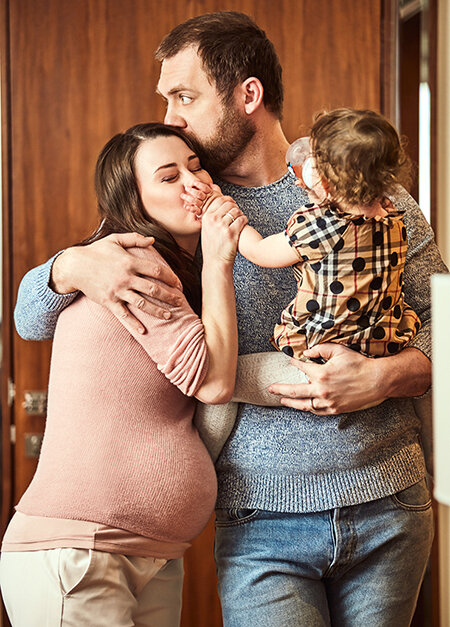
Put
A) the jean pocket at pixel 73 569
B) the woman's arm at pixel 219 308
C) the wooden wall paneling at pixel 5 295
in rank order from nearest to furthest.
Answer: the jean pocket at pixel 73 569
the woman's arm at pixel 219 308
the wooden wall paneling at pixel 5 295

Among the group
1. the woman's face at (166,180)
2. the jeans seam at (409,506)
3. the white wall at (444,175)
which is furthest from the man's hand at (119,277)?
the white wall at (444,175)

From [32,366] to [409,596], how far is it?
4.26 feet

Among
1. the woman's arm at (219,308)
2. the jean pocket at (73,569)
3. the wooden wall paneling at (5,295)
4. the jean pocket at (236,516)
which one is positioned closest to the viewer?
the jean pocket at (73,569)

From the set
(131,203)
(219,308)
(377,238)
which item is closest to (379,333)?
(377,238)

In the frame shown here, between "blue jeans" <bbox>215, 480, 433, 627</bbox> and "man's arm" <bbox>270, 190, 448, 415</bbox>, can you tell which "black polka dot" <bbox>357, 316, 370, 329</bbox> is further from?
"blue jeans" <bbox>215, 480, 433, 627</bbox>

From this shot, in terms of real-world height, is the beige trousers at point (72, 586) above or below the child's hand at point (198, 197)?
below

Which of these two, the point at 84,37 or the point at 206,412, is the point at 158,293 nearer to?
the point at 206,412

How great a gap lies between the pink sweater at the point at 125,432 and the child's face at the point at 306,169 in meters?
0.27

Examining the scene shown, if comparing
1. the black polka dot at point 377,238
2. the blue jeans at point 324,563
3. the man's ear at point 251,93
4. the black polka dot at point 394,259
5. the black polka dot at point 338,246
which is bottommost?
the blue jeans at point 324,563

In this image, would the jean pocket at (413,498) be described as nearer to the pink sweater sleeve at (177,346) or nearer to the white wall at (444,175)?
the pink sweater sleeve at (177,346)

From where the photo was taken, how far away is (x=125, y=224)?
1352 mm

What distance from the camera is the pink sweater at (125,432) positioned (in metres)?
1.18

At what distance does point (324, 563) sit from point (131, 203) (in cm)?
71

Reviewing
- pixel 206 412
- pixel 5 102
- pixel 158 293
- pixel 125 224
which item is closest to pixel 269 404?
pixel 206 412
